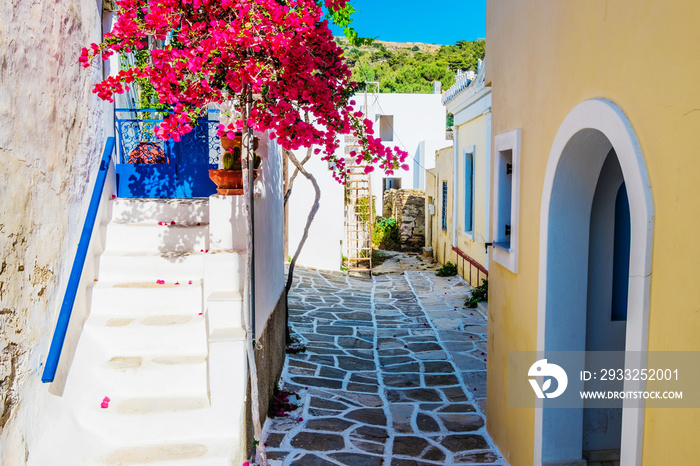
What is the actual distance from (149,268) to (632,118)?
436 cm

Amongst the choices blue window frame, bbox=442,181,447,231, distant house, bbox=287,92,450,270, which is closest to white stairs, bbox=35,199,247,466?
distant house, bbox=287,92,450,270

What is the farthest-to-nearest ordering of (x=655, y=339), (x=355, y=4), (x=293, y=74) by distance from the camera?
1. (x=355, y=4)
2. (x=293, y=74)
3. (x=655, y=339)

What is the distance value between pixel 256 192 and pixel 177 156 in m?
2.55

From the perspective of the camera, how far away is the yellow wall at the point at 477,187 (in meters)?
11.8

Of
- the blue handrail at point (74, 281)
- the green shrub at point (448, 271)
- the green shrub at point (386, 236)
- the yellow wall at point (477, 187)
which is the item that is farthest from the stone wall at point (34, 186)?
the green shrub at point (386, 236)

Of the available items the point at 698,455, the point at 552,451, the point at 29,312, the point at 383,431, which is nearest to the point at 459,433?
the point at 383,431

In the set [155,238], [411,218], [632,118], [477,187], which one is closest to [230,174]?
[155,238]

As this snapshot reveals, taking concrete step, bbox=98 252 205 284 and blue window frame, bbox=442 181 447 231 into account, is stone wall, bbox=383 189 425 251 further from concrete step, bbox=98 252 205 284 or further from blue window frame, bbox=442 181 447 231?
concrete step, bbox=98 252 205 284

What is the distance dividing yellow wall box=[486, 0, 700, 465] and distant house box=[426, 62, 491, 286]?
6223mm

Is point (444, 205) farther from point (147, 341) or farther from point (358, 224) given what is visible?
point (147, 341)

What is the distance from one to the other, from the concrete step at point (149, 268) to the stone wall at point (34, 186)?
68cm

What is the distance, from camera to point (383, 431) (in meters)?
5.45

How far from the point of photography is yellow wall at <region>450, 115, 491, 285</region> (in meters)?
11.8

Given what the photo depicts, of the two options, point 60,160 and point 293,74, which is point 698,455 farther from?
point 60,160
